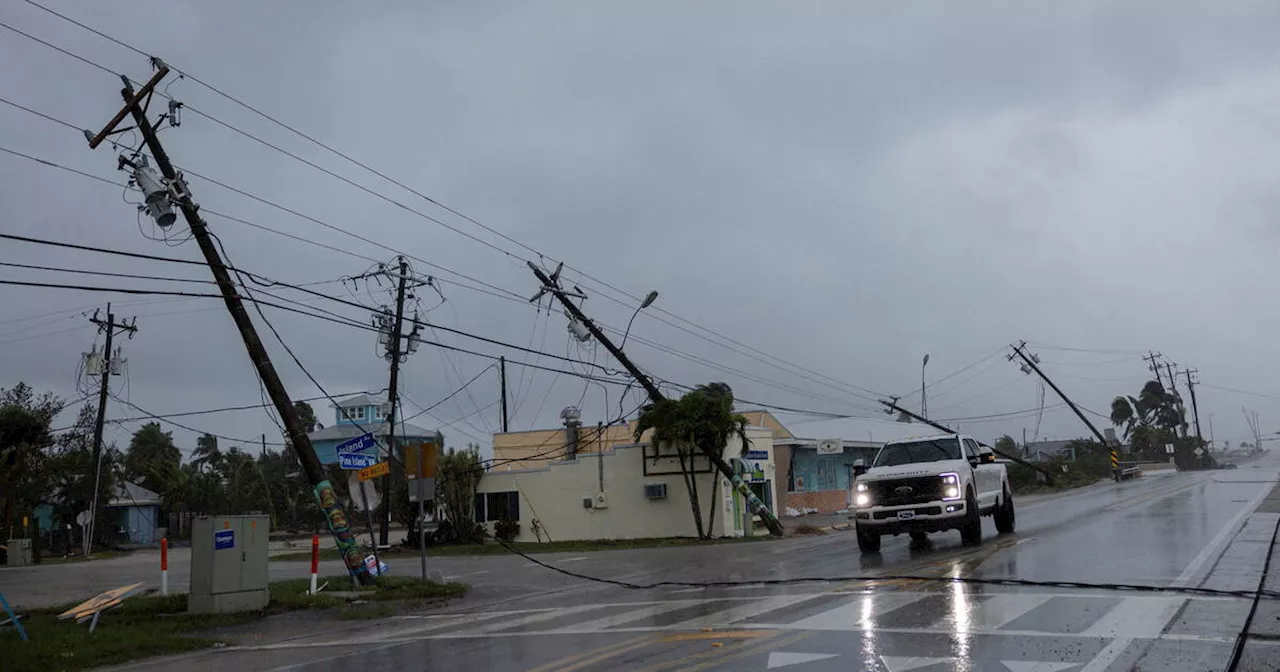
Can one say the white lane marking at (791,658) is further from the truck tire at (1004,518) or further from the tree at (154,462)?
the tree at (154,462)

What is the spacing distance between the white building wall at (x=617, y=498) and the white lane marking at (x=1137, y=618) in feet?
80.0

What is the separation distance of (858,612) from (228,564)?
383 inches

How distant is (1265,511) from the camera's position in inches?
814

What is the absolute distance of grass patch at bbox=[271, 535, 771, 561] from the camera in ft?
101

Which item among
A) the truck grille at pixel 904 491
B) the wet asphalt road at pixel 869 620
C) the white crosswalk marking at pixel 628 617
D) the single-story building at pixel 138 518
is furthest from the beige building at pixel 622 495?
the single-story building at pixel 138 518

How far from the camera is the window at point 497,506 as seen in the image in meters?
37.7

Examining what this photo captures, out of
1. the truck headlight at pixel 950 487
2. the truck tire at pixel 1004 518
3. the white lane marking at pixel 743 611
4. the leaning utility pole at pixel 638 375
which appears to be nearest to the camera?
the white lane marking at pixel 743 611

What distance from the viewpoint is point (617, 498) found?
35531mm

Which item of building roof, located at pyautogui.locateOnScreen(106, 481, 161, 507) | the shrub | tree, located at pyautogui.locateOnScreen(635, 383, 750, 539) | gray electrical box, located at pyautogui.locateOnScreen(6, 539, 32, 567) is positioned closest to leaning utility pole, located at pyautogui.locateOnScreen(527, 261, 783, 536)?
tree, located at pyautogui.locateOnScreen(635, 383, 750, 539)

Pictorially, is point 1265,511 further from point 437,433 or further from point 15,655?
point 437,433

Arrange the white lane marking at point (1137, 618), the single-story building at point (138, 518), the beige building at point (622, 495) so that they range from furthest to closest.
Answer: the single-story building at point (138, 518) → the beige building at point (622, 495) → the white lane marking at point (1137, 618)

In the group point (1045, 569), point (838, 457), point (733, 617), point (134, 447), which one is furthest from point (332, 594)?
point (134, 447)

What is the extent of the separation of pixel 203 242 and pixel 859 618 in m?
13.7

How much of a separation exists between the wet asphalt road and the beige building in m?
15.7
